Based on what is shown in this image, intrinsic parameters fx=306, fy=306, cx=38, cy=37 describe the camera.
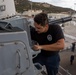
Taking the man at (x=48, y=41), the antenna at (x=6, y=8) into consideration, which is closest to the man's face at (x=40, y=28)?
the man at (x=48, y=41)

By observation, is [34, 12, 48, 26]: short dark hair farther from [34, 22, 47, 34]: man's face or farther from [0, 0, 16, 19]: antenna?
[0, 0, 16, 19]: antenna

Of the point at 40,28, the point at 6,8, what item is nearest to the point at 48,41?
the point at 40,28

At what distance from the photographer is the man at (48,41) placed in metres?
3.89

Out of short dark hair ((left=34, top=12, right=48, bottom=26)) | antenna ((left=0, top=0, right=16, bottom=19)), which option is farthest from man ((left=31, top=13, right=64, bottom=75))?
antenna ((left=0, top=0, right=16, bottom=19))

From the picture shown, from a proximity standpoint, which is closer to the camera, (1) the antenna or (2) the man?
(2) the man

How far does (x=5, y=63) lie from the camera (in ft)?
9.57

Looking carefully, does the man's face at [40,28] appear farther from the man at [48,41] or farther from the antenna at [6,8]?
the antenna at [6,8]

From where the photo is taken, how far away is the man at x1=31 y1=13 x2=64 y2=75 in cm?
389

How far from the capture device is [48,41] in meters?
4.16

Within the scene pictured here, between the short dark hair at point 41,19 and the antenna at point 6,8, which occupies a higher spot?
the short dark hair at point 41,19

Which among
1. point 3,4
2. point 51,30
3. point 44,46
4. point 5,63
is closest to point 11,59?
point 5,63

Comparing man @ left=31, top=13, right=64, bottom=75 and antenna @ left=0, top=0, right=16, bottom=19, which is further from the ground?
man @ left=31, top=13, right=64, bottom=75

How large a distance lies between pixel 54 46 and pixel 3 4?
34.0ft

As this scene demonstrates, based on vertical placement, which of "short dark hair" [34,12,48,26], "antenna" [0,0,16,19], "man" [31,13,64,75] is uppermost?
"short dark hair" [34,12,48,26]
